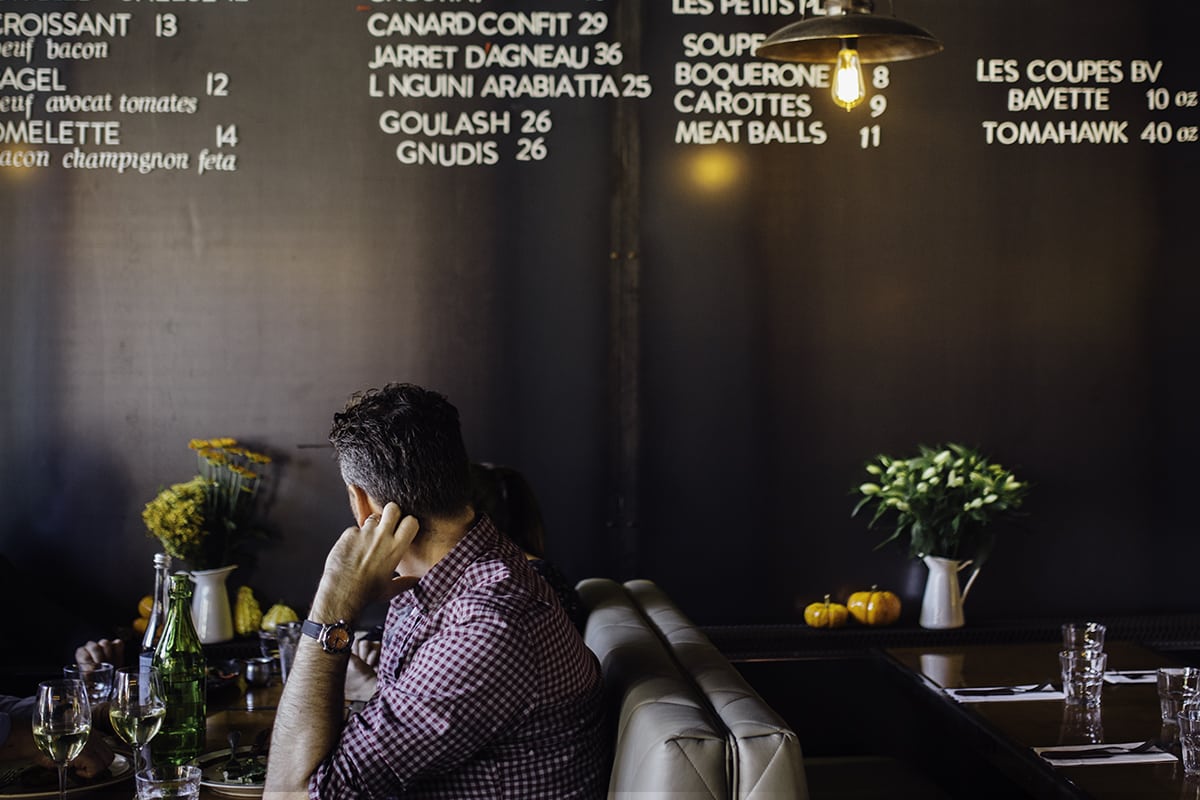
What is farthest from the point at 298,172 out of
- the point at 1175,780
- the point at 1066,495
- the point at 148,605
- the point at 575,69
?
the point at 1175,780

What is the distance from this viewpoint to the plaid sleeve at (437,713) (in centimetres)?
181

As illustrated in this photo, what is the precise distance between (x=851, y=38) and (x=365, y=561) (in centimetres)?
177

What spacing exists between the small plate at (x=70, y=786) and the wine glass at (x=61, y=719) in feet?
0.32

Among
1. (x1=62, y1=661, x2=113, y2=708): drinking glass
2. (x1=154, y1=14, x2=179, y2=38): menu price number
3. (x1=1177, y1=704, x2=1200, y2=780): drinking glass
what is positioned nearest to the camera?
(x1=1177, y1=704, x2=1200, y2=780): drinking glass

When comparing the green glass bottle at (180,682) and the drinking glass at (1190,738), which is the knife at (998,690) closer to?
the drinking glass at (1190,738)

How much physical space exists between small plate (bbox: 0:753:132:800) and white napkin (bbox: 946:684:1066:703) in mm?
1610

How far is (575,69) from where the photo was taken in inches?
161

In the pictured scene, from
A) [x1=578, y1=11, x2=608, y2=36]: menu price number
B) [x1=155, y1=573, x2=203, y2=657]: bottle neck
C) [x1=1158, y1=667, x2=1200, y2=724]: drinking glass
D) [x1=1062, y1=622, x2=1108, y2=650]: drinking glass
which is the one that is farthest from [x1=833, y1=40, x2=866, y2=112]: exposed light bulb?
[x1=155, y1=573, x2=203, y2=657]: bottle neck

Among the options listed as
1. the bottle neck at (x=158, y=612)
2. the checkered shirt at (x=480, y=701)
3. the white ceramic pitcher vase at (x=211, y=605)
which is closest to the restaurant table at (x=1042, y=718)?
the checkered shirt at (x=480, y=701)

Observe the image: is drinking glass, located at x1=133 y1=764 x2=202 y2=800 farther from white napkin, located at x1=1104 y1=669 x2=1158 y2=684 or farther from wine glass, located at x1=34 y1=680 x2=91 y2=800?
white napkin, located at x1=1104 y1=669 x2=1158 y2=684

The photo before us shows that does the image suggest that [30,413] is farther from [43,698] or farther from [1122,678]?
[1122,678]

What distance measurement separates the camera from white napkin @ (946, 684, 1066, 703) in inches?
113

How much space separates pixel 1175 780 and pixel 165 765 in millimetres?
1809

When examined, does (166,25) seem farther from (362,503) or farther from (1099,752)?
(1099,752)
